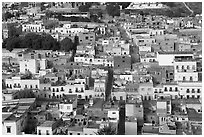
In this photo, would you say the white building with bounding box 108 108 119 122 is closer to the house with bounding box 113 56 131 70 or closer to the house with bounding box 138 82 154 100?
the house with bounding box 138 82 154 100

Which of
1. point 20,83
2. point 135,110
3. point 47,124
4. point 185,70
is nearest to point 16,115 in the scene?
point 47,124

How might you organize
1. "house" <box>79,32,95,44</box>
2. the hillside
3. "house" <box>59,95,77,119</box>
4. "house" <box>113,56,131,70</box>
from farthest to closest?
the hillside < "house" <box>79,32,95,44</box> < "house" <box>113,56,131,70</box> < "house" <box>59,95,77,119</box>

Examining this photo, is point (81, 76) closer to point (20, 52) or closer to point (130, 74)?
point (130, 74)

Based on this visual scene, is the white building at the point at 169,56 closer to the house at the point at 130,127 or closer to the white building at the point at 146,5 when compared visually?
the house at the point at 130,127

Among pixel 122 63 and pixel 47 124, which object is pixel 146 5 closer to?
pixel 122 63

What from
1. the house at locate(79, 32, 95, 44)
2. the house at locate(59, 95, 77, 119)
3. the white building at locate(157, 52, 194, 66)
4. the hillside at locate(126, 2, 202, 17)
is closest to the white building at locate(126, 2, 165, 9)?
the hillside at locate(126, 2, 202, 17)

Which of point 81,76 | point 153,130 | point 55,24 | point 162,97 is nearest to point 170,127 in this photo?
point 153,130
